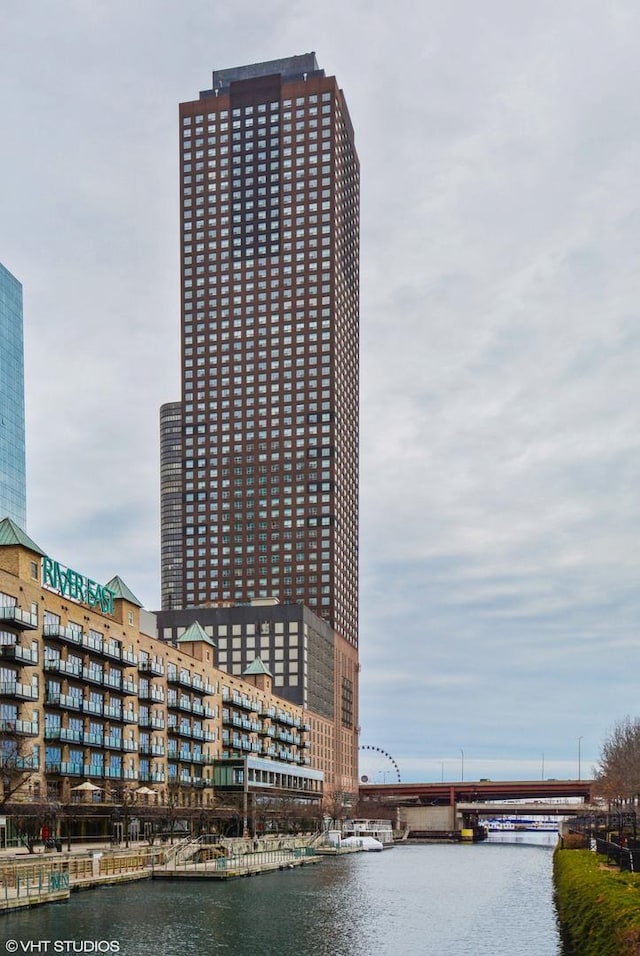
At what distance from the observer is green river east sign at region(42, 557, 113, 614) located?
10931 centimetres

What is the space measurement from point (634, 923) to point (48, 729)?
7699 cm

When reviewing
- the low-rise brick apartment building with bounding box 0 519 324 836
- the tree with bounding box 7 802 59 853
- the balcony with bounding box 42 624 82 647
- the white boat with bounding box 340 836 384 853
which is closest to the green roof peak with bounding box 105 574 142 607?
the low-rise brick apartment building with bounding box 0 519 324 836

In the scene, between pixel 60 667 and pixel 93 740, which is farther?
pixel 93 740

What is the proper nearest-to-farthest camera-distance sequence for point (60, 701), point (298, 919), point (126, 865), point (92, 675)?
point (298, 919) → point (126, 865) → point (60, 701) → point (92, 675)

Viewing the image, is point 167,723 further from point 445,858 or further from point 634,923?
point 634,923

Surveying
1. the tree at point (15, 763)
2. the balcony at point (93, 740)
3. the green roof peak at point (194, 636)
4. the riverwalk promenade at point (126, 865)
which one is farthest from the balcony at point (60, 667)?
the green roof peak at point (194, 636)

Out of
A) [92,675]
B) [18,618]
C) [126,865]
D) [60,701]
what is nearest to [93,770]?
[92,675]

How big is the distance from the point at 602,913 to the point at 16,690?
64276mm

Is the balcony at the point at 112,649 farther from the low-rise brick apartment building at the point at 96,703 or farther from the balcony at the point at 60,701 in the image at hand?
the balcony at the point at 60,701

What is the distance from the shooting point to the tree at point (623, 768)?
143m

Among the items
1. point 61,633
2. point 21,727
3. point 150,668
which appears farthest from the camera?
point 150,668

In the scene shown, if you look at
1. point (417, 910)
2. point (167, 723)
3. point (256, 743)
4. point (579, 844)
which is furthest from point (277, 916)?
point (256, 743)

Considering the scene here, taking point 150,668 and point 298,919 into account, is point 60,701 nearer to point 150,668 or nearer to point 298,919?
point 150,668

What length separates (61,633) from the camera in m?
105
